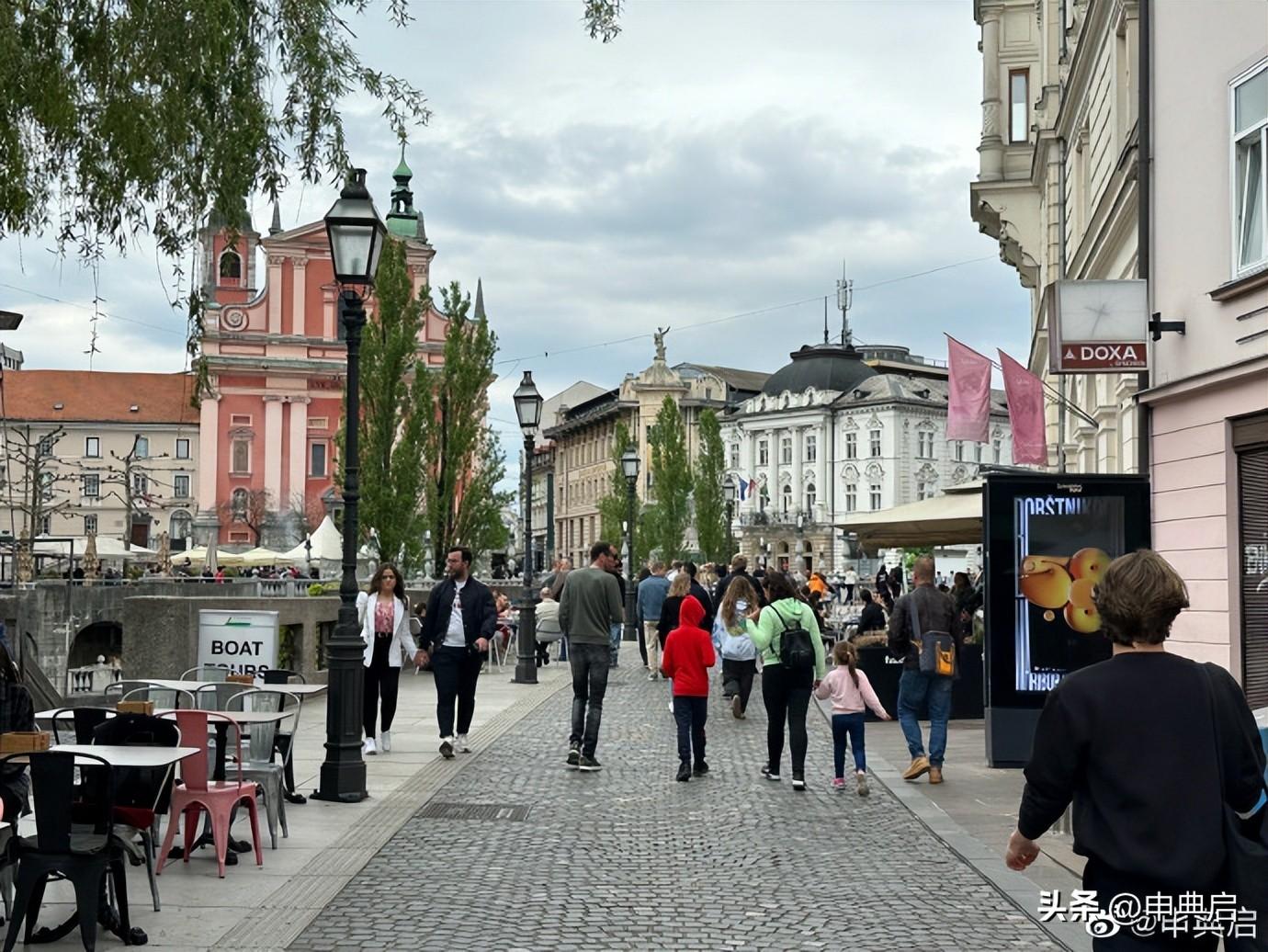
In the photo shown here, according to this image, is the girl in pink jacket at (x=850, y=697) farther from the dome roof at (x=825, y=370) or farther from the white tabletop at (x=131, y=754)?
the dome roof at (x=825, y=370)

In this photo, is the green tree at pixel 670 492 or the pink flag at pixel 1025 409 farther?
the green tree at pixel 670 492

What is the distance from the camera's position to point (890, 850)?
33.5ft

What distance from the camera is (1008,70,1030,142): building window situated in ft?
103

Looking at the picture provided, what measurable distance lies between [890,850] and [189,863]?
14.2 feet

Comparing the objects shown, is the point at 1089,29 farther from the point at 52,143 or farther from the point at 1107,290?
the point at 52,143

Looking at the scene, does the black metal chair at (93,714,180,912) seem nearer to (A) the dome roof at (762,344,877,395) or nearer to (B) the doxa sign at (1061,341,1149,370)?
(B) the doxa sign at (1061,341,1149,370)

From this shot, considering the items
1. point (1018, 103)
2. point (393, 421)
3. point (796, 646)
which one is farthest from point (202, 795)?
point (393, 421)

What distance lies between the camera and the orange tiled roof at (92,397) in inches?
4309

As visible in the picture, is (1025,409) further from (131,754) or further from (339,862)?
(131,754)

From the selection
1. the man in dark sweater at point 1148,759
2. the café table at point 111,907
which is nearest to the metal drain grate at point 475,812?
the café table at point 111,907

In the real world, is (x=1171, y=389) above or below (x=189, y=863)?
above

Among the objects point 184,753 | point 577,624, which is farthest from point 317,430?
point 184,753

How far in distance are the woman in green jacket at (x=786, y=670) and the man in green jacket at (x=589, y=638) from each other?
5.08 feet

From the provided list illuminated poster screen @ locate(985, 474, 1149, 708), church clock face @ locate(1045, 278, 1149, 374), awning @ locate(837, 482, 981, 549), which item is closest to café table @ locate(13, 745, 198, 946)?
illuminated poster screen @ locate(985, 474, 1149, 708)
